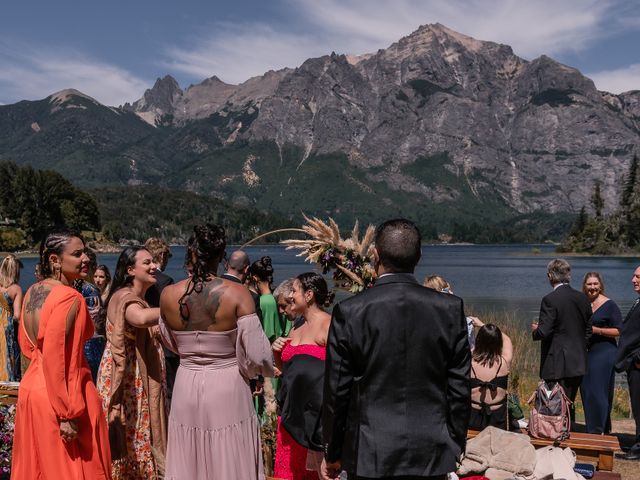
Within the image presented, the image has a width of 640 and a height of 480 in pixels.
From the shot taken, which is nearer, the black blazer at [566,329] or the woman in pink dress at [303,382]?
the woman in pink dress at [303,382]

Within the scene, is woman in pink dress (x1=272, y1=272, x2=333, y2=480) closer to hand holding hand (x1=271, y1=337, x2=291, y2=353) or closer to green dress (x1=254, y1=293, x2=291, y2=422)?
hand holding hand (x1=271, y1=337, x2=291, y2=353)

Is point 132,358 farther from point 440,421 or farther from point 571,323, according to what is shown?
point 571,323

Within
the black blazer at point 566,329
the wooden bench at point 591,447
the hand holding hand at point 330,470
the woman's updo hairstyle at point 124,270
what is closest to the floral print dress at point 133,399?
the woman's updo hairstyle at point 124,270

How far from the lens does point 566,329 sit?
7.34 m

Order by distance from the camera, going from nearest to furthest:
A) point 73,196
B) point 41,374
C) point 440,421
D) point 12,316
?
point 440,421 < point 41,374 < point 12,316 < point 73,196

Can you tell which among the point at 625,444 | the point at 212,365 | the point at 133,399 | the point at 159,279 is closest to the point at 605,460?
the point at 625,444

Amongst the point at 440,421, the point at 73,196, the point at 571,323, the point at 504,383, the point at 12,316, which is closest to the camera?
the point at 440,421

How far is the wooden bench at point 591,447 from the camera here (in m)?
6.21

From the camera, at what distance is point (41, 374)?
4172 millimetres

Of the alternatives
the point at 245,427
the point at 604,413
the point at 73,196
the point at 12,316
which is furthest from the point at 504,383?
the point at 73,196

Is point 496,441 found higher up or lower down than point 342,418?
lower down

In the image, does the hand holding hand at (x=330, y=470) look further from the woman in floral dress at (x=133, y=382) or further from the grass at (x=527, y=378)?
the grass at (x=527, y=378)

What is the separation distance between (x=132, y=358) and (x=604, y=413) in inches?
214

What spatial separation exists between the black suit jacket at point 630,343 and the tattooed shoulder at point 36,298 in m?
5.96
